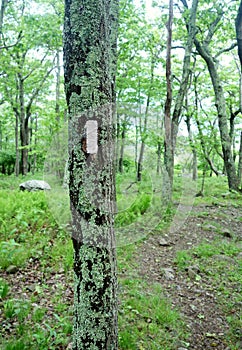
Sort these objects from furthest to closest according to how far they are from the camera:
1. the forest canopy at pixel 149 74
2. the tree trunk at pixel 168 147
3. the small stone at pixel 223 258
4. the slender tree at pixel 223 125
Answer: the slender tree at pixel 223 125 < the forest canopy at pixel 149 74 < the tree trunk at pixel 168 147 < the small stone at pixel 223 258

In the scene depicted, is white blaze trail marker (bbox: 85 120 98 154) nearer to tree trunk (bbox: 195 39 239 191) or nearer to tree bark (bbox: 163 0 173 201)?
tree bark (bbox: 163 0 173 201)

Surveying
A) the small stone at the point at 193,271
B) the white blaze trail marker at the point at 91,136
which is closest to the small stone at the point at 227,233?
the small stone at the point at 193,271

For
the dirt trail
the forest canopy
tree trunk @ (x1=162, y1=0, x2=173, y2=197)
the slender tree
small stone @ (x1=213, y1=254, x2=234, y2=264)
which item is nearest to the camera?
the dirt trail

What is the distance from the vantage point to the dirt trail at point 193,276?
10.2 feet

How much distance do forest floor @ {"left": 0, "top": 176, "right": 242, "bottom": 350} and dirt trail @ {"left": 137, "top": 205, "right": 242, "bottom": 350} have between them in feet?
0.04

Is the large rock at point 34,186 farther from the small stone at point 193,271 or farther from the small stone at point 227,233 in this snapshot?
the small stone at point 193,271

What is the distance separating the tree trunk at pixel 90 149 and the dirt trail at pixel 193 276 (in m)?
1.57

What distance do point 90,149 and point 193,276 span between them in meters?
3.16

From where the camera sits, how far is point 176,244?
17.7 feet

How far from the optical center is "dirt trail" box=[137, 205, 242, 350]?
309cm

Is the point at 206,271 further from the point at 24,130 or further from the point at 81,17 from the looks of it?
the point at 24,130

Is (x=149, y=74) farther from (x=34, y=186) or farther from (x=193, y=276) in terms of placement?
(x=193, y=276)

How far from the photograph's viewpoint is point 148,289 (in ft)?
12.2

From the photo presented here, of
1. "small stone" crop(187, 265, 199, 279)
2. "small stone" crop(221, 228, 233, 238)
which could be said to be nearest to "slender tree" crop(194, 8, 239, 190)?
"small stone" crop(221, 228, 233, 238)
